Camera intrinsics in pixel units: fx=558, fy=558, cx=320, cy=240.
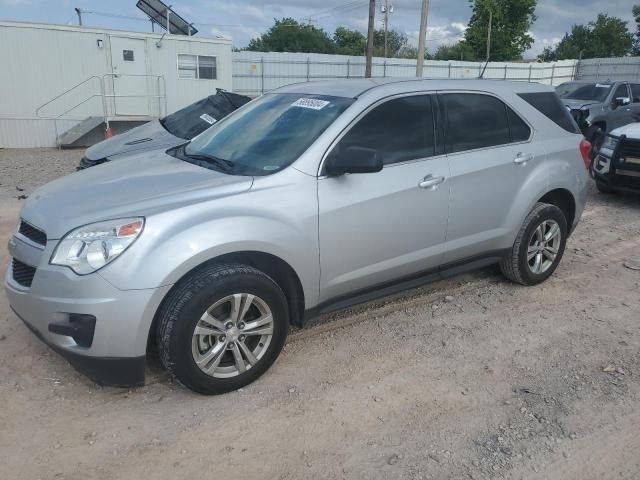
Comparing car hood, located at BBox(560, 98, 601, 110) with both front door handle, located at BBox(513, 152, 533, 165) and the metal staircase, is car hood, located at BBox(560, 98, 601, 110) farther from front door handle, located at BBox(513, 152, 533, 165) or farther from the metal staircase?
the metal staircase

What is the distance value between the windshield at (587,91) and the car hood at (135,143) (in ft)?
35.9

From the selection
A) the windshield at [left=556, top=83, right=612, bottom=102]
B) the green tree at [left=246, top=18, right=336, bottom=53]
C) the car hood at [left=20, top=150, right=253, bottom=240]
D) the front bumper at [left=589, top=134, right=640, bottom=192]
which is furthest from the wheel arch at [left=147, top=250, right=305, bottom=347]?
the green tree at [left=246, top=18, right=336, bottom=53]

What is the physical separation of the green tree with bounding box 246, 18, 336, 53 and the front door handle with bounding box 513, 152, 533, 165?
52735mm

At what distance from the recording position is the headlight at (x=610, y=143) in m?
8.08

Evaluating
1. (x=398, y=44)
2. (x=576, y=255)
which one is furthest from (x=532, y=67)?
(x=398, y=44)

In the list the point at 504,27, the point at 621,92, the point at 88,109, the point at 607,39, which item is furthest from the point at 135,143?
the point at 607,39

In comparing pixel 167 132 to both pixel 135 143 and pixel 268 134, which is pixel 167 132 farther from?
pixel 268 134

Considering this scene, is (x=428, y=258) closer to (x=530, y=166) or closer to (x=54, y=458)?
(x=530, y=166)

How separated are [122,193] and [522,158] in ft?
10.1

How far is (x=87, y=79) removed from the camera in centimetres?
1520

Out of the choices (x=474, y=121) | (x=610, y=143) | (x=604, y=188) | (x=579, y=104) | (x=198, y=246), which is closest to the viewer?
(x=198, y=246)

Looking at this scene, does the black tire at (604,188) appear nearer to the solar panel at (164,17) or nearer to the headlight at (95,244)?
the headlight at (95,244)

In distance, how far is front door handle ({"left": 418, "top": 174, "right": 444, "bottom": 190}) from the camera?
Answer: 3.88 m

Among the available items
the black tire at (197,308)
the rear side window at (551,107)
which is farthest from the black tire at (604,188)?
the black tire at (197,308)
